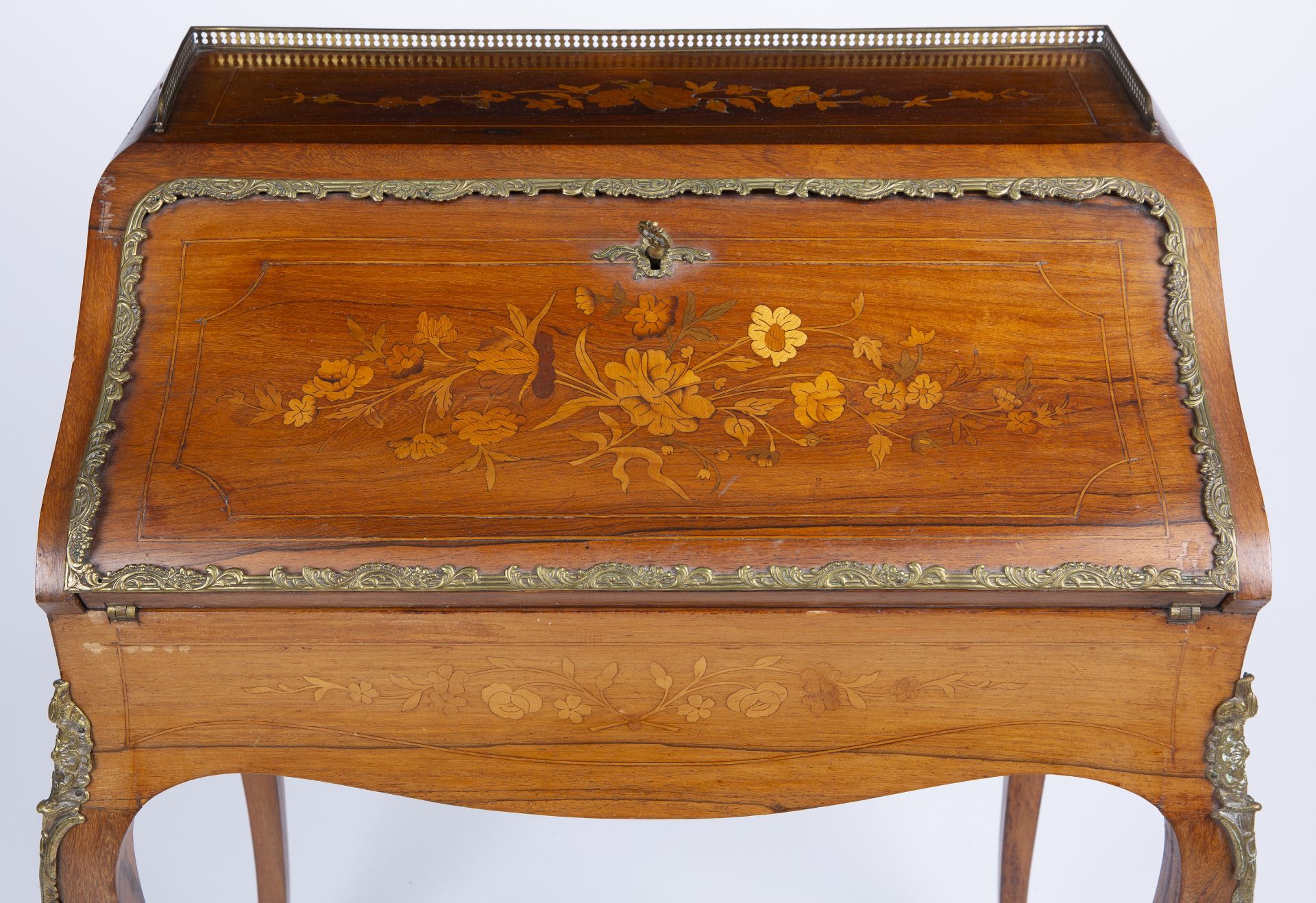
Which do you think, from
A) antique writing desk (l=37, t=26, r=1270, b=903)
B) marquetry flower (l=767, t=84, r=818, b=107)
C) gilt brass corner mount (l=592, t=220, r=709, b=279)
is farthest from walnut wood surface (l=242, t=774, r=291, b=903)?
marquetry flower (l=767, t=84, r=818, b=107)

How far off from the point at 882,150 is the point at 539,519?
710mm

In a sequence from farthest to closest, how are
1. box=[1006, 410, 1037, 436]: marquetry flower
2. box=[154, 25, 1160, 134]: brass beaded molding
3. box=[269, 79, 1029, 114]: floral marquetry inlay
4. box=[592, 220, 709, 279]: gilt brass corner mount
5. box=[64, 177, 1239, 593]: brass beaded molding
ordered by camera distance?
box=[154, 25, 1160, 134]: brass beaded molding → box=[269, 79, 1029, 114]: floral marquetry inlay → box=[592, 220, 709, 279]: gilt brass corner mount → box=[1006, 410, 1037, 436]: marquetry flower → box=[64, 177, 1239, 593]: brass beaded molding

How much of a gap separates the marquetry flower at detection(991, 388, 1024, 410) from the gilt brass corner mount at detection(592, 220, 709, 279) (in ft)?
1.41

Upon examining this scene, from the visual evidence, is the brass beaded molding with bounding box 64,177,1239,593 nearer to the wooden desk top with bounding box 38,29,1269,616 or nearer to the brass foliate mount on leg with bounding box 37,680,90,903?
the wooden desk top with bounding box 38,29,1269,616

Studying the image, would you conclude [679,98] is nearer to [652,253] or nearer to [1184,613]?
[652,253]

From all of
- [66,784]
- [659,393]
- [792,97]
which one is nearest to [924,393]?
[659,393]

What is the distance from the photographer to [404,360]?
7.05 ft

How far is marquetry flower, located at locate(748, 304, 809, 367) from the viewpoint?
7.05ft

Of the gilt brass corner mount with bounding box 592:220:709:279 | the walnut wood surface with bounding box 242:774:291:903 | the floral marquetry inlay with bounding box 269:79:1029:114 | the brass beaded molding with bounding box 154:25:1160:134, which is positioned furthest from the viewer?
the walnut wood surface with bounding box 242:774:291:903

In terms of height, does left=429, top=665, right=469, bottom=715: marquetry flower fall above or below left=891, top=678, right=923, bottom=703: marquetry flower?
below

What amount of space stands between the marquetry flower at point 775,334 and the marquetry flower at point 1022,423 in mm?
286

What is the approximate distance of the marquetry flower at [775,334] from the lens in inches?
84.6

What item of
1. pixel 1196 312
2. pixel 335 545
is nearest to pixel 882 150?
pixel 1196 312

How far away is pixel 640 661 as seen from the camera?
205 cm
